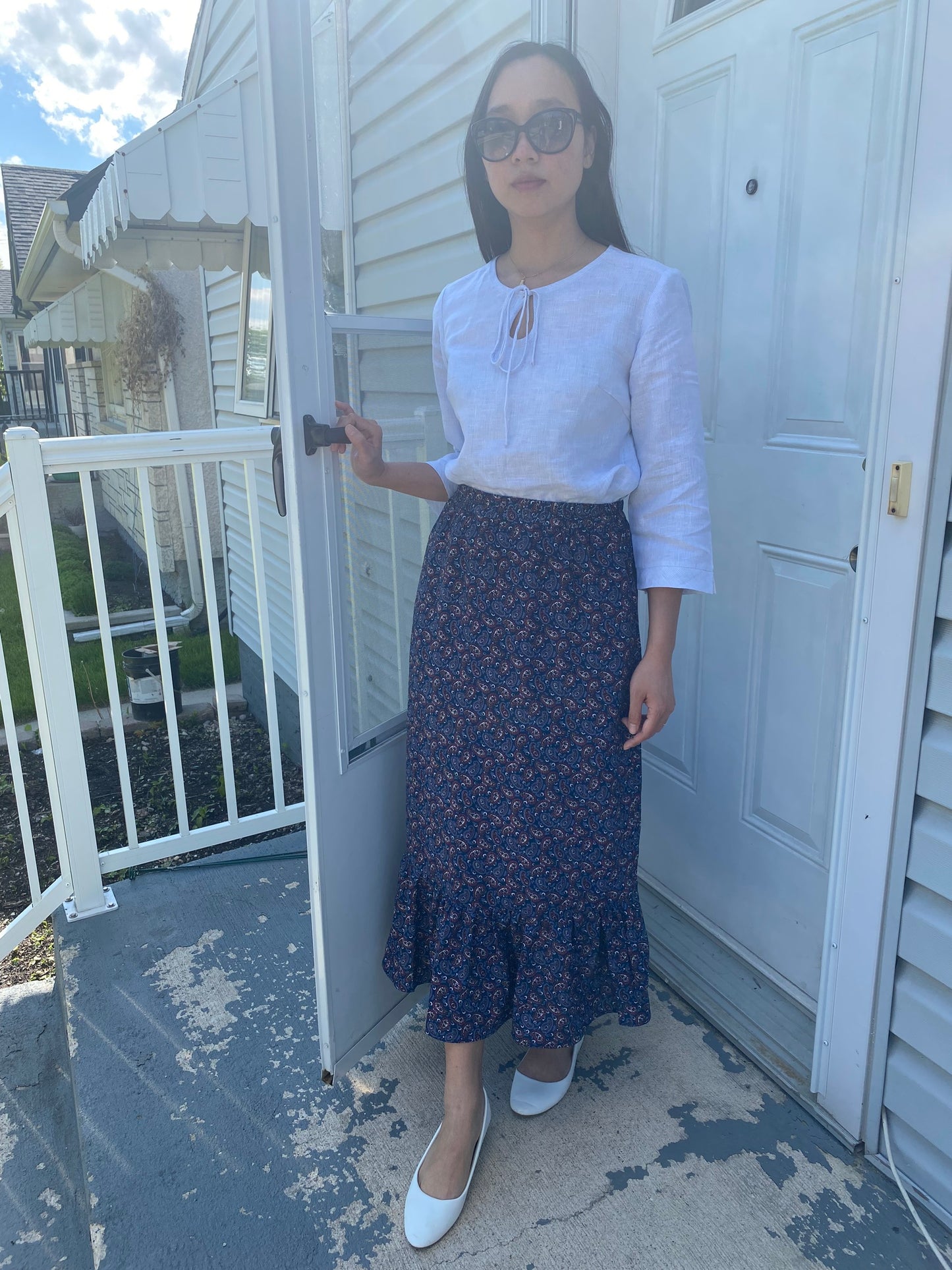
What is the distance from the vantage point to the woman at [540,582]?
131cm

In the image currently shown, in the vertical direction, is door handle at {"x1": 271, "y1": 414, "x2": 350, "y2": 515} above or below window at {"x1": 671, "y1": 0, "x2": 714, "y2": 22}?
below

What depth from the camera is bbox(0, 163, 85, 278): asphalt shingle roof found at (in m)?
16.2

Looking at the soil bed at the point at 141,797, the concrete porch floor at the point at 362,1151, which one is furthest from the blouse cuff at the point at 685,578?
the soil bed at the point at 141,797

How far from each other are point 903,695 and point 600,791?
18.7 inches

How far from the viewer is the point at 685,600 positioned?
1973 mm

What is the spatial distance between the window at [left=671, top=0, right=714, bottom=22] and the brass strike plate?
108 cm

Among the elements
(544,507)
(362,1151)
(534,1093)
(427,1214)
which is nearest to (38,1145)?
(362,1151)

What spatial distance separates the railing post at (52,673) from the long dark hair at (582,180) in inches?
44.9

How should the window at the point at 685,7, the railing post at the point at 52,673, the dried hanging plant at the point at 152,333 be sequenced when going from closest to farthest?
the window at the point at 685,7
the railing post at the point at 52,673
the dried hanging plant at the point at 152,333

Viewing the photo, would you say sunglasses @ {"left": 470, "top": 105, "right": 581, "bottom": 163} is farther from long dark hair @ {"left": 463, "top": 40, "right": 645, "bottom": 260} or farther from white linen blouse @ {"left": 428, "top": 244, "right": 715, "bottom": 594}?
white linen blouse @ {"left": 428, "top": 244, "right": 715, "bottom": 594}

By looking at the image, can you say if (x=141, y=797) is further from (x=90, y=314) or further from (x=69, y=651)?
(x=90, y=314)

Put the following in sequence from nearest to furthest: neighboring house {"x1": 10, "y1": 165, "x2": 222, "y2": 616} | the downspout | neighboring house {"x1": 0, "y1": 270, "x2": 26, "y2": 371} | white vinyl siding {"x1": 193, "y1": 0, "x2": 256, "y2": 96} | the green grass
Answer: white vinyl siding {"x1": 193, "y1": 0, "x2": 256, "y2": 96}, the green grass, the downspout, neighboring house {"x1": 10, "y1": 165, "x2": 222, "y2": 616}, neighboring house {"x1": 0, "y1": 270, "x2": 26, "y2": 371}

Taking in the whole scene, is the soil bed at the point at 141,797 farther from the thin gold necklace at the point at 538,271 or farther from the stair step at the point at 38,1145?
the thin gold necklace at the point at 538,271

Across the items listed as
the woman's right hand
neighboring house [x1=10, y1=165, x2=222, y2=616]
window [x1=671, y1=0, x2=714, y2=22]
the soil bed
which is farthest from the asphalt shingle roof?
the woman's right hand
